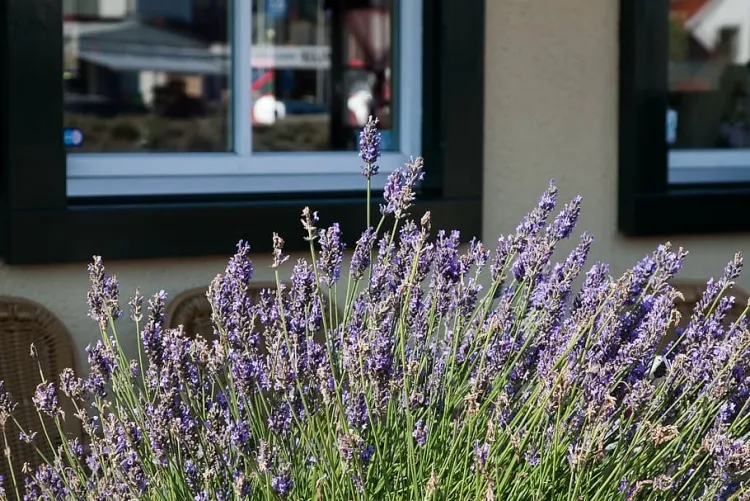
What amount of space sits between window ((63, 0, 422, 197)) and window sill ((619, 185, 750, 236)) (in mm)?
754

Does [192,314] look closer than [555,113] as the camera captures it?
Yes

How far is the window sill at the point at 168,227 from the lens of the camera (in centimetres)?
338

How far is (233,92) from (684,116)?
5.59 feet

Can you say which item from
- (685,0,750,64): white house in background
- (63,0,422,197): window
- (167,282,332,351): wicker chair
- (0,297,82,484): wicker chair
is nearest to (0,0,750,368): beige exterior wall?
(63,0,422,197): window

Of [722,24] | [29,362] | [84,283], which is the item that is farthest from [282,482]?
[722,24]

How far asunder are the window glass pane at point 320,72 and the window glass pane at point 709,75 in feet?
3.51

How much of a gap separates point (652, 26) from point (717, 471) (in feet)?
8.64

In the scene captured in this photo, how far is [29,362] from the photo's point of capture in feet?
10.5

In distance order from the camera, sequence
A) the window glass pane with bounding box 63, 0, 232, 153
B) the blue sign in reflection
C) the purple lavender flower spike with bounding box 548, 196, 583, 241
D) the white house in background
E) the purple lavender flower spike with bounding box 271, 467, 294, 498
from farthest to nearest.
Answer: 1. the white house in background
2. the window glass pane with bounding box 63, 0, 232, 153
3. the blue sign in reflection
4. the purple lavender flower spike with bounding box 548, 196, 583, 241
5. the purple lavender flower spike with bounding box 271, 467, 294, 498

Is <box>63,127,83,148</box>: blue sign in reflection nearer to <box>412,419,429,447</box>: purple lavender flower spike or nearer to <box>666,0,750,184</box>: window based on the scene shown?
<box>666,0,750,184</box>: window

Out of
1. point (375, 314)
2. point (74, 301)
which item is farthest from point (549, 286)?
point (74, 301)

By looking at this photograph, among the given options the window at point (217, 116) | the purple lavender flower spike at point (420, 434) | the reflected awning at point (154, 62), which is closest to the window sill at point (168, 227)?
the window at point (217, 116)

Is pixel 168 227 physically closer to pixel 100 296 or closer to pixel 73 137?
pixel 73 137

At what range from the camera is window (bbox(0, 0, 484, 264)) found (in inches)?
133
